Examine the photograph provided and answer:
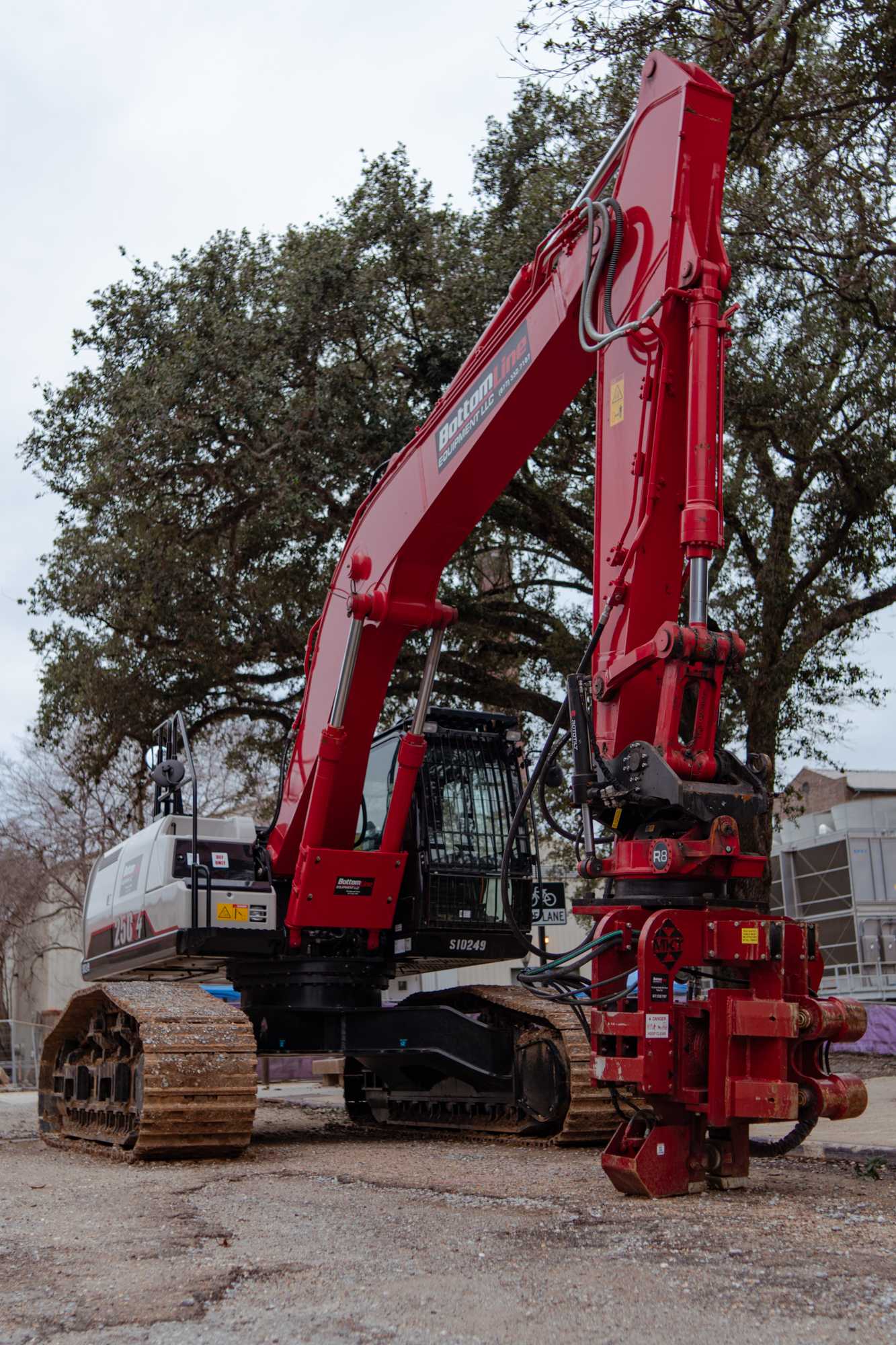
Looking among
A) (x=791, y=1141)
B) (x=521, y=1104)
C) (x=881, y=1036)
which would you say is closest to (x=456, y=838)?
(x=521, y=1104)

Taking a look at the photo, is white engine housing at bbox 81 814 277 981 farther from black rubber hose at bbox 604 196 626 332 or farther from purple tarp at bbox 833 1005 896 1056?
purple tarp at bbox 833 1005 896 1056

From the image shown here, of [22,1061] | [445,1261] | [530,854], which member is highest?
[530,854]

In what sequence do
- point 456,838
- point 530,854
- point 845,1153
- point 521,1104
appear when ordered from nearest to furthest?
point 845,1153
point 521,1104
point 456,838
point 530,854

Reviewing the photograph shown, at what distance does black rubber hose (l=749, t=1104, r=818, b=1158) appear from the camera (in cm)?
573

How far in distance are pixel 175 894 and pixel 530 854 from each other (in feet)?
8.93

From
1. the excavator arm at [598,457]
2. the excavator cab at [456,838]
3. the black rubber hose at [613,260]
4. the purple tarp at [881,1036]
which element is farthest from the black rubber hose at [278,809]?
the purple tarp at [881,1036]

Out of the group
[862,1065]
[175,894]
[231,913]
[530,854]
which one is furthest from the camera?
[862,1065]

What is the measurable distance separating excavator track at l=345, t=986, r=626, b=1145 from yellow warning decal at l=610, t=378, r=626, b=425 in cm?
380

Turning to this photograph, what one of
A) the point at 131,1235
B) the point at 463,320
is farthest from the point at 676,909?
the point at 463,320

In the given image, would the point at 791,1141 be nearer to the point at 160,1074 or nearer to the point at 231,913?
the point at 160,1074

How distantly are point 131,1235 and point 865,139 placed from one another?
38.6 feet

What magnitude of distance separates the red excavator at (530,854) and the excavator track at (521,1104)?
26 mm

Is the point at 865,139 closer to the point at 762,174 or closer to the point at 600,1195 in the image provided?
the point at 762,174

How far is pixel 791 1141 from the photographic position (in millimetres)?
6016
